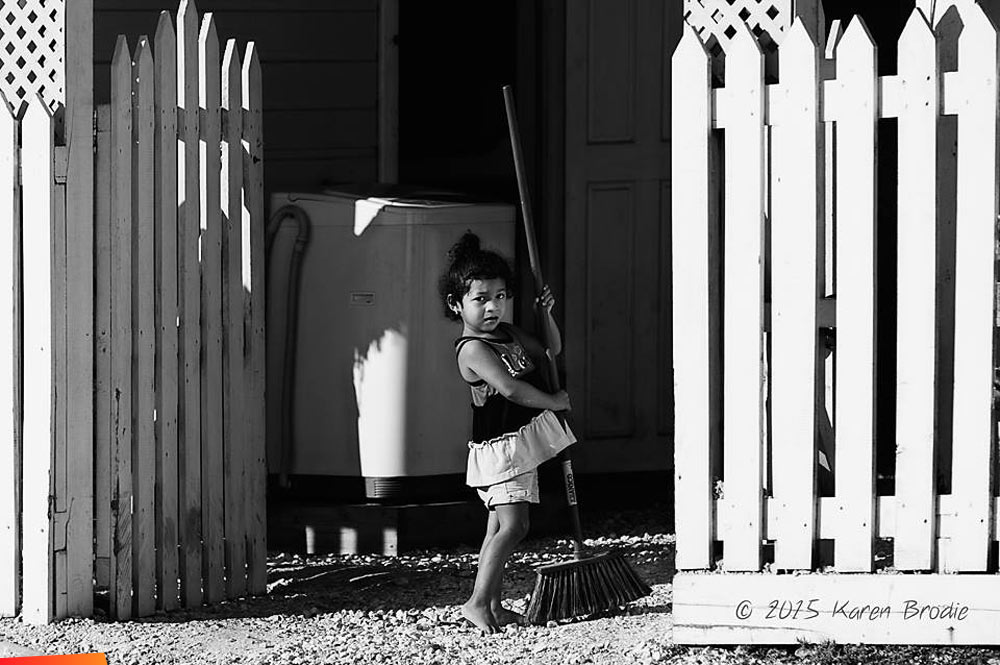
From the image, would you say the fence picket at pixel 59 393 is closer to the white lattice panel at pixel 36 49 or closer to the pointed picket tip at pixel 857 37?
the white lattice panel at pixel 36 49

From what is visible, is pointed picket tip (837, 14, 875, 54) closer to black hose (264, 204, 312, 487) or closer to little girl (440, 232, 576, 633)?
little girl (440, 232, 576, 633)

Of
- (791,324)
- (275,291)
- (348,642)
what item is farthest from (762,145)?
(275,291)

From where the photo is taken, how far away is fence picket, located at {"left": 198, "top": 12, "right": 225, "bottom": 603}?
5.66 m

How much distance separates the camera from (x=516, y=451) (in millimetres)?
5496

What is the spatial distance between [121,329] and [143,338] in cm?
10

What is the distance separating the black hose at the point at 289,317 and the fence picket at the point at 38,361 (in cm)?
143

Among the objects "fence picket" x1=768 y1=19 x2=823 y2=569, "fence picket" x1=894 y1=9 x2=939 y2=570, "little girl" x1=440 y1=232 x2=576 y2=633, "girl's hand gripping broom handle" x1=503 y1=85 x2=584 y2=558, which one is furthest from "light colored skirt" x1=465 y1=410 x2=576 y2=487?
"fence picket" x1=894 y1=9 x2=939 y2=570

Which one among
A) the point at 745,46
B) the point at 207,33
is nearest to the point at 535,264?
the point at 745,46

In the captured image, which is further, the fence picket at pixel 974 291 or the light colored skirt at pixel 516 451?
the light colored skirt at pixel 516 451

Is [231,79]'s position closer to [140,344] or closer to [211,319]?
[211,319]

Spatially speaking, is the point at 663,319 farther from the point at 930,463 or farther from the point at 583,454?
the point at 930,463

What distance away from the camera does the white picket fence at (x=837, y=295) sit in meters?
4.82

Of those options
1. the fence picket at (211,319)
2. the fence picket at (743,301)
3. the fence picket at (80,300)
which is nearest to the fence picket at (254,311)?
the fence picket at (211,319)

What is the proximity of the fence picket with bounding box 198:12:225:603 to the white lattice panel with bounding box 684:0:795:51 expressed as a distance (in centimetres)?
158
